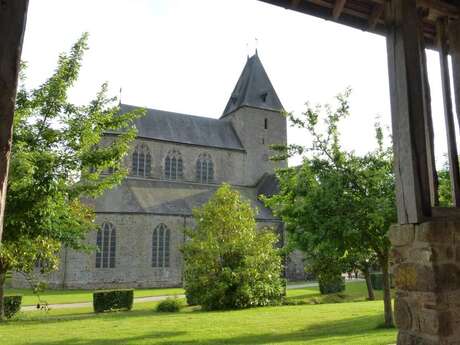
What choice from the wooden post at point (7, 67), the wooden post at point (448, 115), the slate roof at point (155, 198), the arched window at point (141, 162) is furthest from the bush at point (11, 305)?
the arched window at point (141, 162)

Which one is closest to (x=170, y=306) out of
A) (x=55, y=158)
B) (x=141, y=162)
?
(x=55, y=158)

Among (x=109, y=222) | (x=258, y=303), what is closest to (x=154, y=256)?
(x=109, y=222)

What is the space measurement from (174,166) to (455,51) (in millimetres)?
30548

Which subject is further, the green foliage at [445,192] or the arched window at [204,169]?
the arched window at [204,169]

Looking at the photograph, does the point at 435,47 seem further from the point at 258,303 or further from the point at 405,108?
the point at 258,303

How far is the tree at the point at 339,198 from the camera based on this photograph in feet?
30.3

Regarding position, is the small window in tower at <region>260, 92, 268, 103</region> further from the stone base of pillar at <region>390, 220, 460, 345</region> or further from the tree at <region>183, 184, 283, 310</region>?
the stone base of pillar at <region>390, 220, 460, 345</region>

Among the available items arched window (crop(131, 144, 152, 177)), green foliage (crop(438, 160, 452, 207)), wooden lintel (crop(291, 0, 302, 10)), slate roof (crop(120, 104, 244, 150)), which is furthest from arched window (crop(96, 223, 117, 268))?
wooden lintel (crop(291, 0, 302, 10))

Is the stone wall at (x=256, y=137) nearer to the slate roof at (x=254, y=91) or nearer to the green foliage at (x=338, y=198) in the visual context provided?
the slate roof at (x=254, y=91)

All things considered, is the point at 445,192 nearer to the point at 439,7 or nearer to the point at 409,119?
the point at 439,7

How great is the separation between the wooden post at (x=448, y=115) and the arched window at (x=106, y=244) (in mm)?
25772

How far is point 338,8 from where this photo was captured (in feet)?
15.9

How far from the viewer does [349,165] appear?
397 inches

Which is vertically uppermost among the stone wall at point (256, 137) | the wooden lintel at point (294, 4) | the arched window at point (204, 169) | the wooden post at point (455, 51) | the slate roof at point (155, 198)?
the stone wall at point (256, 137)
